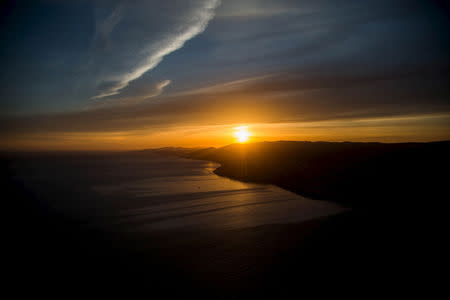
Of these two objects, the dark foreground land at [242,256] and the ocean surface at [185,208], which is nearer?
the dark foreground land at [242,256]

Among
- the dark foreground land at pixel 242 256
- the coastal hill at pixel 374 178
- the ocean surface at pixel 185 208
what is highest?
the coastal hill at pixel 374 178

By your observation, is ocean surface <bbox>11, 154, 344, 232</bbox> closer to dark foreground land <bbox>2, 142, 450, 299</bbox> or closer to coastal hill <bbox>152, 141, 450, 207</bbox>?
dark foreground land <bbox>2, 142, 450, 299</bbox>

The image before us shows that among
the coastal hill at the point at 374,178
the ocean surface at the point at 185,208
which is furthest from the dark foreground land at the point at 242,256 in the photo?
the coastal hill at the point at 374,178

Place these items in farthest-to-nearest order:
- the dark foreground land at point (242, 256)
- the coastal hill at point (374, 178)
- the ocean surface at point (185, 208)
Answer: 1. the coastal hill at point (374, 178)
2. the ocean surface at point (185, 208)
3. the dark foreground land at point (242, 256)

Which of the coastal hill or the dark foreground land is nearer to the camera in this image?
the dark foreground land

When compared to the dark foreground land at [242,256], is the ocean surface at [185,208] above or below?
below

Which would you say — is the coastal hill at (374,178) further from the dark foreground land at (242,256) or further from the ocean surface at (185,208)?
the ocean surface at (185,208)

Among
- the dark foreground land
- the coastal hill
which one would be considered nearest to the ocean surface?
the dark foreground land

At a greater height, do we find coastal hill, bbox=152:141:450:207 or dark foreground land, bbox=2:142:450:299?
coastal hill, bbox=152:141:450:207

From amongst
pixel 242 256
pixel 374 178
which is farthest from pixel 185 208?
pixel 374 178

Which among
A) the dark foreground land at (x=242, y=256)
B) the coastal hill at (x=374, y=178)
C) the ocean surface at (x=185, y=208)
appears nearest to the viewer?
the dark foreground land at (x=242, y=256)

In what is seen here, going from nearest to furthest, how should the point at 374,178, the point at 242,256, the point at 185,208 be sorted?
the point at 242,256
the point at 185,208
the point at 374,178

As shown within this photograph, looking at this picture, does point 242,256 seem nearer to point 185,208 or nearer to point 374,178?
point 185,208
